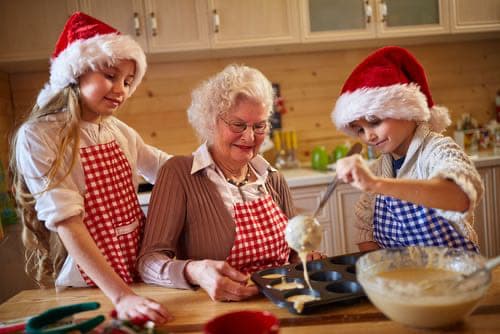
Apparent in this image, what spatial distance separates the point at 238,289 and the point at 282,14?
2.10m

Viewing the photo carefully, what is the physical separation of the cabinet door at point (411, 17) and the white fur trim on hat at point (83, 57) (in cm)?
204

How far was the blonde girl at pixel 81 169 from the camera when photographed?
3.89ft

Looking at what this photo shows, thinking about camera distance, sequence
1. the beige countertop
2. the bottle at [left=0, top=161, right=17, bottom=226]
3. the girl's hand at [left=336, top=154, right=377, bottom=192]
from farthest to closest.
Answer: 1. the beige countertop
2. the bottle at [left=0, top=161, right=17, bottom=226]
3. the girl's hand at [left=336, top=154, right=377, bottom=192]

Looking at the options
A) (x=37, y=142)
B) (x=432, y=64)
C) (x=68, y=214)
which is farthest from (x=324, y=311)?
(x=432, y=64)

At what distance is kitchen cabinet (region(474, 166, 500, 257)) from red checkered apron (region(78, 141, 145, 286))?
7.56ft

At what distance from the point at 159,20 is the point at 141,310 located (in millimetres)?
2063

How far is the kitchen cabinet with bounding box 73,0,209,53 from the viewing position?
2658mm

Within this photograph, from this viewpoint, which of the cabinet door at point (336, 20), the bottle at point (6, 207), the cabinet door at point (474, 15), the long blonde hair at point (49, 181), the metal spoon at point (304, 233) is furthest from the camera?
the cabinet door at point (474, 15)

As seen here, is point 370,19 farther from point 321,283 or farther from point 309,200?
point 321,283

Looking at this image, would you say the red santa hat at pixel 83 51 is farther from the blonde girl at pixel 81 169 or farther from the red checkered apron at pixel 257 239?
the red checkered apron at pixel 257 239

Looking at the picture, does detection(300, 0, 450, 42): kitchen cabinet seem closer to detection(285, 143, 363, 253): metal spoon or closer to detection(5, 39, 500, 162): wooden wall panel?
detection(5, 39, 500, 162): wooden wall panel

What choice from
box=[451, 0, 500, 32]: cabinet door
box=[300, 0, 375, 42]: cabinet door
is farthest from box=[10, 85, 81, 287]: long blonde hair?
box=[451, 0, 500, 32]: cabinet door

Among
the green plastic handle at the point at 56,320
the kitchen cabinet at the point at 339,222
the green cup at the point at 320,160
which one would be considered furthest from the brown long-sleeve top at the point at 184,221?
the green cup at the point at 320,160

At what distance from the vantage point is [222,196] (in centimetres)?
146
